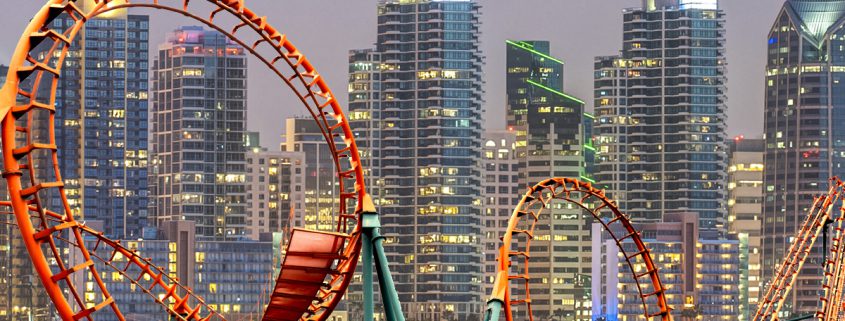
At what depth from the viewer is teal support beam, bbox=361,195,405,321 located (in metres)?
50.3

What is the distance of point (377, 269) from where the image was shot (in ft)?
166

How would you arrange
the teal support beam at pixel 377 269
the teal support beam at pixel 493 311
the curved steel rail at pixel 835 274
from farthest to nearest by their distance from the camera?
the curved steel rail at pixel 835 274 → the teal support beam at pixel 493 311 → the teal support beam at pixel 377 269

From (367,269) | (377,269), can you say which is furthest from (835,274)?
(377,269)

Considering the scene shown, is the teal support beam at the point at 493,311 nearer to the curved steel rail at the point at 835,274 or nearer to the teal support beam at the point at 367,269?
the teal support beam at the point at 367,269

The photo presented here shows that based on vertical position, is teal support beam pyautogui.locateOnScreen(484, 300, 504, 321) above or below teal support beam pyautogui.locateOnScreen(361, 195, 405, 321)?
below

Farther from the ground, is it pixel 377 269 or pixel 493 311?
pixel 377 269

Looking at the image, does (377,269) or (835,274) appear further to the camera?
(835,274)

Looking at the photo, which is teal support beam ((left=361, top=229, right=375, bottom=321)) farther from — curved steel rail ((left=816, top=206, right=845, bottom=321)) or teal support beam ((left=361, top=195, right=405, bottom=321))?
curved steel rail ((left=816, top=206, right=845, bottom=321))

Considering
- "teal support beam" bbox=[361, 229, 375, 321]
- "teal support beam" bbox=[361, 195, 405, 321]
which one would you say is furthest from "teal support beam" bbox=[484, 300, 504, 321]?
"teal support beam" bbox=[361, 229, 375, 321]

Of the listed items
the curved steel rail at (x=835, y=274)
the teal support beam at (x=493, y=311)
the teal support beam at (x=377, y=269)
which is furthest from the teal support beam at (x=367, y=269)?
the curved steel rail at (x=835, y=274)

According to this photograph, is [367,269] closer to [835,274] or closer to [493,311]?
[493,311]

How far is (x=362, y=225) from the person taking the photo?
5150cm

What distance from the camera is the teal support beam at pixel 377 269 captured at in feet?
165

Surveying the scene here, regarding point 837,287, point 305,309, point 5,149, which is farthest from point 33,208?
point 837,287
